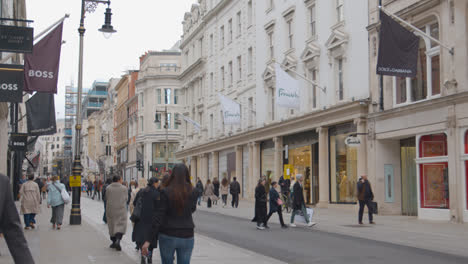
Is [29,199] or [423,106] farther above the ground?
[423,106]

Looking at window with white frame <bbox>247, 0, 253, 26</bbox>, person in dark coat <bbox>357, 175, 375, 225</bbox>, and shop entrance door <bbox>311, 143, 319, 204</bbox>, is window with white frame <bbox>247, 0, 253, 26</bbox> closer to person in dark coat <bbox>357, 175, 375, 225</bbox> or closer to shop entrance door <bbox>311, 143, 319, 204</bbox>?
shop entrance door <bbox>311, 143, 319, 204</bbox>

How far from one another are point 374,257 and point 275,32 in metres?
27.3

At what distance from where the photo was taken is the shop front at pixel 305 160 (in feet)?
109

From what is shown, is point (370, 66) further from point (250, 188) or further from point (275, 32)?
point (250, 188)

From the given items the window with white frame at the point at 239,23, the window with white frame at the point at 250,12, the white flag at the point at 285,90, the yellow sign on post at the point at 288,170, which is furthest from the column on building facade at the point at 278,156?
the window with white frame at the point at 239,23

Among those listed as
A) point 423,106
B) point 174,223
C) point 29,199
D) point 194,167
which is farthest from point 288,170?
point 174,223

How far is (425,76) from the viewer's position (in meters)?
23.6

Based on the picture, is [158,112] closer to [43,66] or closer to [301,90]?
[301,90]

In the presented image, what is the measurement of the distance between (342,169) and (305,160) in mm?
4417

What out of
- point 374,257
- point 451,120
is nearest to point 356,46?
point 451,120

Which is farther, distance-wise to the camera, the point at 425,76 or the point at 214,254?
the point at 425,76

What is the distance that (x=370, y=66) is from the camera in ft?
89.0

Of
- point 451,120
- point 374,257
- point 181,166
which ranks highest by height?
point 451,120

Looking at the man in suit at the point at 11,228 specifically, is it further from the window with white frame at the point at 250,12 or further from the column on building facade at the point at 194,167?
the column on building facade at the point at 194,167
